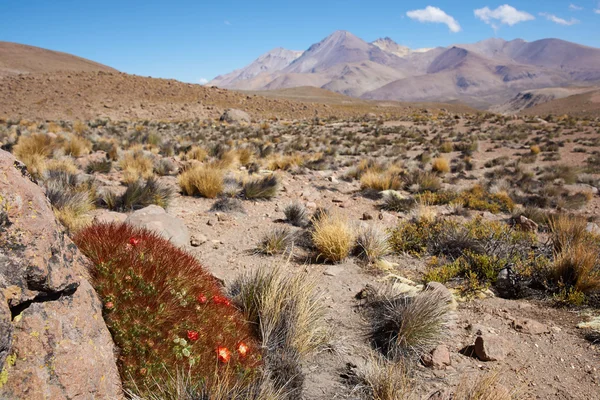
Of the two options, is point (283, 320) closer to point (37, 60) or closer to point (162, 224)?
point (162, 224)

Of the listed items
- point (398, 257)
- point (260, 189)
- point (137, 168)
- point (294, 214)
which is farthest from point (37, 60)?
point (398, 257)

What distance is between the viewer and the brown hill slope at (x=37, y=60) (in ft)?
253

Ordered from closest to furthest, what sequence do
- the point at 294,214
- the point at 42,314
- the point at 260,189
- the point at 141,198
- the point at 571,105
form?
1. the point at 42,314
2. the point at 141,198
3. the point at 294,214
4. the point at 260,189
5. the point at 571,105

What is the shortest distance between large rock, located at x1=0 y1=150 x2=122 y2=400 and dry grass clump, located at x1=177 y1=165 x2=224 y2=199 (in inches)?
229

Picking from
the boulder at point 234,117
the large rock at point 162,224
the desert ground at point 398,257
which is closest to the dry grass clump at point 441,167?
the desert ground at point 398,257

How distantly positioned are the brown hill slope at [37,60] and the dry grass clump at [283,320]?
292 feet

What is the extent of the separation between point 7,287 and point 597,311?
504 cm

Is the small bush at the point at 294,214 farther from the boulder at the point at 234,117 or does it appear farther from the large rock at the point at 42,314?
the boulder at the point at 234,117

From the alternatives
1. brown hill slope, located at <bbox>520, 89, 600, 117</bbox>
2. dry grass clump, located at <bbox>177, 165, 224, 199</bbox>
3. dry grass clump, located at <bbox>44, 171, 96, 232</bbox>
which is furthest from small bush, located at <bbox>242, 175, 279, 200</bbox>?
brown hill slope, located at <bbox>520, 89, 600, 117</bbox>

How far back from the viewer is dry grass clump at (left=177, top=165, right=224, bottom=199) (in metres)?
7.97

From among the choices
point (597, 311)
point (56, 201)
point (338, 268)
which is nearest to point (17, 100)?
point (56, 201)

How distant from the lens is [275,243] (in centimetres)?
546

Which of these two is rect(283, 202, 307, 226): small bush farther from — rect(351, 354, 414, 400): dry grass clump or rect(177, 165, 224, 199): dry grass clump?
rect(351, 354, 414, 400): dry grass clump

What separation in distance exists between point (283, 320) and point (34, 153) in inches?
389
